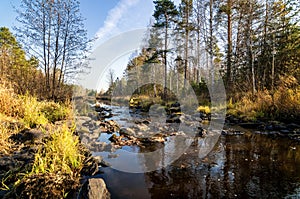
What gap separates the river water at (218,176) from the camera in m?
2.84

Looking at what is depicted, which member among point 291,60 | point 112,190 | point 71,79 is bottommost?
point 112,190

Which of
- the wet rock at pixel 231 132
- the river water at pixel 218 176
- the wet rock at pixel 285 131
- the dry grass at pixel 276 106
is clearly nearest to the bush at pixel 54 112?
the river water at pixel 218 176

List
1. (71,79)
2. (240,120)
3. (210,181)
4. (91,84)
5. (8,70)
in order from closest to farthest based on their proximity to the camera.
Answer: (210,181)
(8,70)
(240,120)
(71,79)
(91,84)

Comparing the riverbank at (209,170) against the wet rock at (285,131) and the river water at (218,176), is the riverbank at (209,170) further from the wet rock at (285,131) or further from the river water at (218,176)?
the wet rock at (285,131)

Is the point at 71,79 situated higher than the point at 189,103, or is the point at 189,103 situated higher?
the point at 71,79

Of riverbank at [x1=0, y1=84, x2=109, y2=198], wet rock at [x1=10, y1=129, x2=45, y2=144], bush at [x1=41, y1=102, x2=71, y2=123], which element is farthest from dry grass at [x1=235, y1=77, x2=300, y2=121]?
wet rock at [x1=10, y1=129, x2=45, y2=144]

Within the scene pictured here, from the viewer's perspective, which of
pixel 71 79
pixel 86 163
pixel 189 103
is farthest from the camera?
pixel 189 103

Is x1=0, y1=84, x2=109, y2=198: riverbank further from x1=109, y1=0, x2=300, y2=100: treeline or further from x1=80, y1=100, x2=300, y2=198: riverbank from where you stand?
x1=109, y1=0, x2=300, y2=100: treeline

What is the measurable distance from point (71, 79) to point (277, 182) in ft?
30.8

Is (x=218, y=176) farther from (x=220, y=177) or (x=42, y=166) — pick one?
(x=42, y=166)

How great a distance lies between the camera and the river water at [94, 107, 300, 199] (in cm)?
284

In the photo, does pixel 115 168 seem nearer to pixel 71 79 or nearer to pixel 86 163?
pixel 86 163

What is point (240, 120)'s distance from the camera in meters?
8.72

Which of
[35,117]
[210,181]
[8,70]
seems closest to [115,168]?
[210,181]
